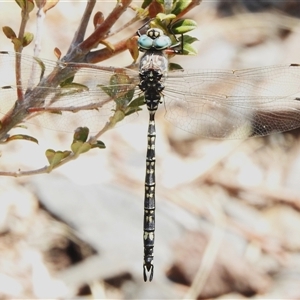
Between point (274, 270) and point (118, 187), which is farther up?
point (118, 187)

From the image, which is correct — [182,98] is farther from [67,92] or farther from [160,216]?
[160,216]

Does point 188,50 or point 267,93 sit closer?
point 188,50

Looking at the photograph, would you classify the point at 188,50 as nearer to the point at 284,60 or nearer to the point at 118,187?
the point at 118,187

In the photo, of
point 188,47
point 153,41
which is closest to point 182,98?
point 153,41

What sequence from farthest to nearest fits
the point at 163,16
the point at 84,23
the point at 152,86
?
the point at 152,86
the point at 84,23
the point at 163,16

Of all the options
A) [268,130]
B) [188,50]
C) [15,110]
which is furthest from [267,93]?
[15,110]

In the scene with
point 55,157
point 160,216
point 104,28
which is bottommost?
point 160,216

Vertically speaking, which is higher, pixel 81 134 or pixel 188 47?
pixel 188 47

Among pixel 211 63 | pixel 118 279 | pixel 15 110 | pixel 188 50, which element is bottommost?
pixel 118 279
